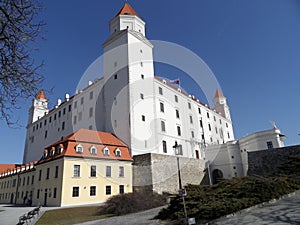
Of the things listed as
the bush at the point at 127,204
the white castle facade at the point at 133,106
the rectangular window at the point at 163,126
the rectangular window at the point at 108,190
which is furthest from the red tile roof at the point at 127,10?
the bush at the point at 127,204

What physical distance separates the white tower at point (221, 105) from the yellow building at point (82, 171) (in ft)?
125

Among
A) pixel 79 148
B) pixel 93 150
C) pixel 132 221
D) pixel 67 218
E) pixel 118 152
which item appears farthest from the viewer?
pixel 118 152

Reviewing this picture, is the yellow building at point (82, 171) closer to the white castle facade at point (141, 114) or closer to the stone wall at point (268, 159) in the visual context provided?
the white castle facade at point (141, 114)

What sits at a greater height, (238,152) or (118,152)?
(118,152)

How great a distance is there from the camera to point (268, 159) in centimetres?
2523

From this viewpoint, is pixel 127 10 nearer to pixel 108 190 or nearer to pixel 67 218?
pixel 108 190

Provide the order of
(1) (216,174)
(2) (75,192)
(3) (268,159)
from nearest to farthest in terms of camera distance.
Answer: (2) (75,192) → (3) (268,159) → (1) (216,174)

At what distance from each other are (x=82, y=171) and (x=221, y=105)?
4564 cm

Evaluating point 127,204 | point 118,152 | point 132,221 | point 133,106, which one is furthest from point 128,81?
point 132,221

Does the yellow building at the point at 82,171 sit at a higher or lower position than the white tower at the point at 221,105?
lower

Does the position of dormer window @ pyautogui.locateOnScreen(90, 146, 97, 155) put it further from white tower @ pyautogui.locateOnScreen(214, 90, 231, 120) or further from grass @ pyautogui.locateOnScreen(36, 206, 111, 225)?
white tower @ pyautogui.locateOnScreen(214, 90, 231, 120)

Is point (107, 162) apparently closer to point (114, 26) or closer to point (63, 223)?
point (63, 223)

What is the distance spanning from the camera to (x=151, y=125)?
3055cm

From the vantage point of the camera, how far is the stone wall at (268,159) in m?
23.6
